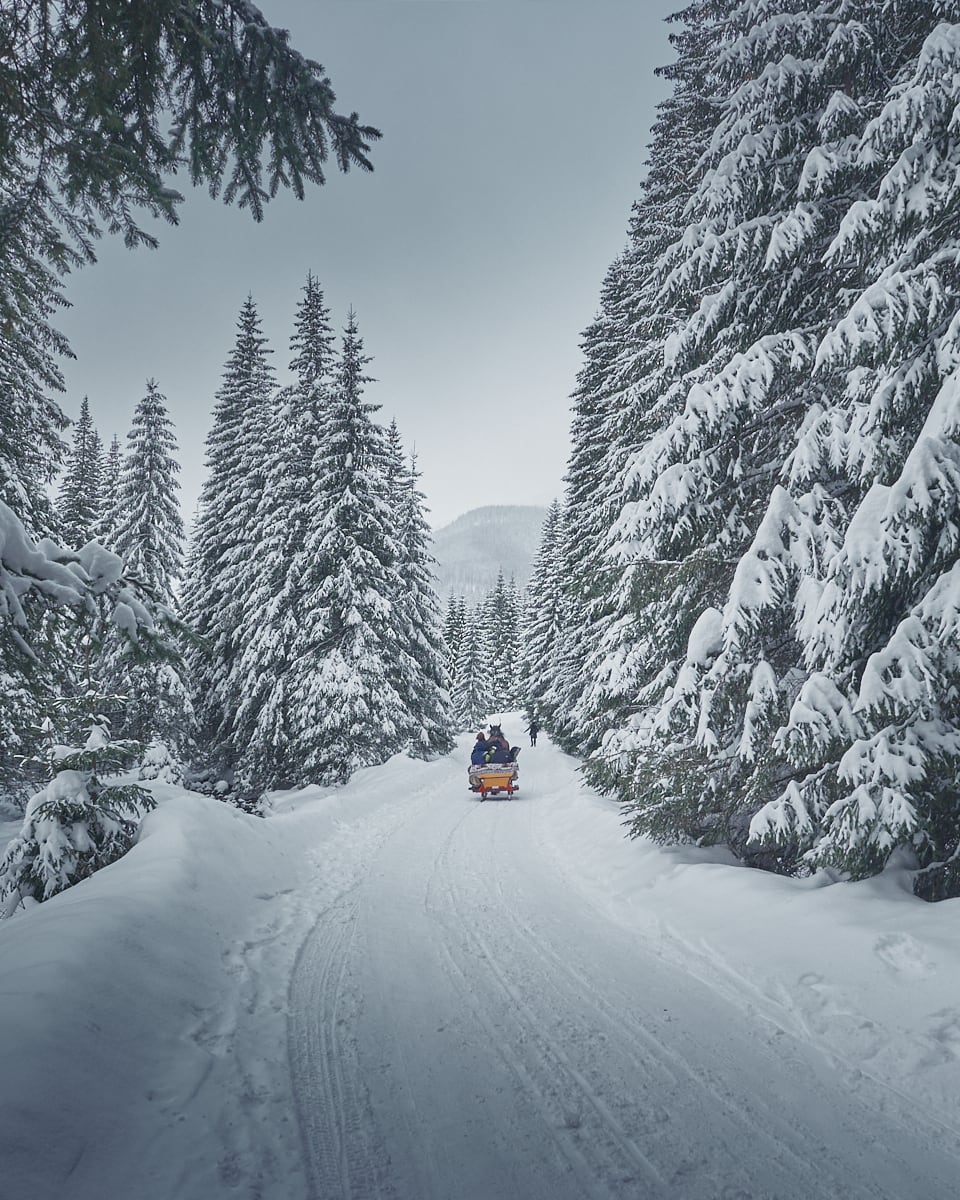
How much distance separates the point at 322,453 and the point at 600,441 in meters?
9.13

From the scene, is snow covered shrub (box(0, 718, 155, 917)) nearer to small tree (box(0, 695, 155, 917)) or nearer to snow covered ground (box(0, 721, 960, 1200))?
small tree (box(0, 695, 155, 917))

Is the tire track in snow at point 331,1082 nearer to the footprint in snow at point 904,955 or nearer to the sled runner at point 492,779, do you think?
the footprint in snow at point 904,955

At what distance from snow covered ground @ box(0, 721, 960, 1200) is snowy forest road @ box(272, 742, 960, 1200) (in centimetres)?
2

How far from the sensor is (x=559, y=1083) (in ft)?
11.5

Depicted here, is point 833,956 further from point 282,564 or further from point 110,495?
point 110,495

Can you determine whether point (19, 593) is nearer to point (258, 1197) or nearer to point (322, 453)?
point (258, 1197)

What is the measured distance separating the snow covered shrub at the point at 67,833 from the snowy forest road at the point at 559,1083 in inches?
107

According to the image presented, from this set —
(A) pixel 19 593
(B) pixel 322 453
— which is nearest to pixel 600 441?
(B) pixel 322 453

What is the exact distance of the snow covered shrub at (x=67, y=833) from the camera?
19.8 feet

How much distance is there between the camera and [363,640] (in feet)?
61.3

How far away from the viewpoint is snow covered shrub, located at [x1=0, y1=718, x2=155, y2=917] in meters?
6.03

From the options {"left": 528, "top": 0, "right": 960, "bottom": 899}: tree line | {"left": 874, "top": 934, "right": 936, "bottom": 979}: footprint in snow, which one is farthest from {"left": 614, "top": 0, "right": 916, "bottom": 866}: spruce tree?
{"left": 874, "top": 934, "right": 936, "bottom": 979}: footprint in snow

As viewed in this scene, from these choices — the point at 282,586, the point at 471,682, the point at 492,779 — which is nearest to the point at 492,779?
the point at 492,779

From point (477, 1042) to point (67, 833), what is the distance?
4968 mm
